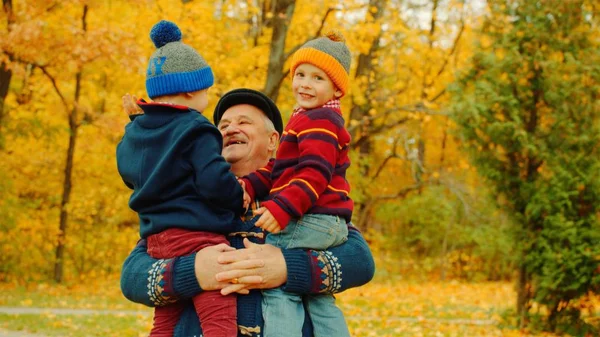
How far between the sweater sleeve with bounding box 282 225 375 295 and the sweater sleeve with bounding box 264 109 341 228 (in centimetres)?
18

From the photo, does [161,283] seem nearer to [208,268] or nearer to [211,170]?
[208,268]

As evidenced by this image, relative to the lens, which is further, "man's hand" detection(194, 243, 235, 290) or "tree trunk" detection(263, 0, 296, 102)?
"tree trunk" detection(263, 0, 296, 102)

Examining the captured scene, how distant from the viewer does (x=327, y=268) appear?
3.12m

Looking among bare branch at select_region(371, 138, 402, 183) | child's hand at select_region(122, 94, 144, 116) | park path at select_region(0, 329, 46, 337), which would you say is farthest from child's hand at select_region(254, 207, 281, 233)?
bare branch at select_region(371, 138, 402, 183)

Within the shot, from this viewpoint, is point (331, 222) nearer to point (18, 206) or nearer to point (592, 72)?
point (592, 72)

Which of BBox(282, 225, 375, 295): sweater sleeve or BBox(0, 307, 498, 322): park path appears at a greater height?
BBox(282, 225, 375, 295): sweater sleeve

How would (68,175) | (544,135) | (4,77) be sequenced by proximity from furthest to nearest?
(68,175)
(4,77)
(544,135)

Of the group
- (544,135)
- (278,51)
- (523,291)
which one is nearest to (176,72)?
(544,135)

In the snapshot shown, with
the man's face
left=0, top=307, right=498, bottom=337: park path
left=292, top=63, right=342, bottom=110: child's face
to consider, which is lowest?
left=0, top=307, right=498, bottom=337: park path

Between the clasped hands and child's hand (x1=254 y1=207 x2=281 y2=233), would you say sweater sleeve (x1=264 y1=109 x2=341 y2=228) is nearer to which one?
child's hand (x1=254 y1=207 x2=281 y2=233)

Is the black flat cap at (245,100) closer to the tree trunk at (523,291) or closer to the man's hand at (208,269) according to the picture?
the man's hand at (208,269)

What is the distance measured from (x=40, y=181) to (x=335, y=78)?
673 inches

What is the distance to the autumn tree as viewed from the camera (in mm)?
10633

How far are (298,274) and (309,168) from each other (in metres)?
0.42
